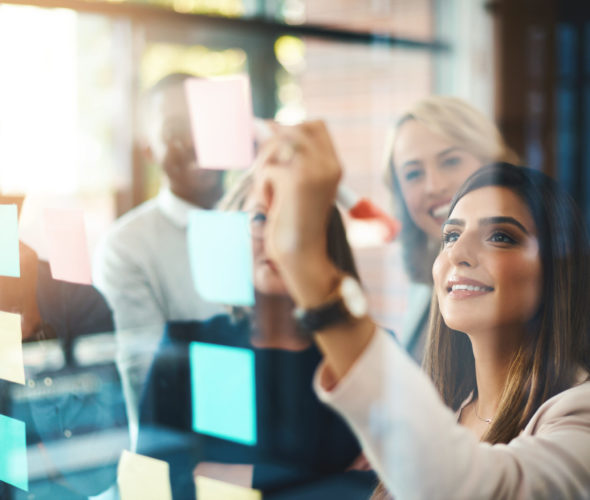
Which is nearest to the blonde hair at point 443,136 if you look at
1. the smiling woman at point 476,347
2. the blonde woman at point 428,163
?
the blonde woman at point 428,163

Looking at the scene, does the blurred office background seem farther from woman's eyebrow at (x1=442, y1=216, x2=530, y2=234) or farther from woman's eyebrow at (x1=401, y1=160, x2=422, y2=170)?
woman's eyebrow at (x1=442, y1=216, x2=530, y2=234)

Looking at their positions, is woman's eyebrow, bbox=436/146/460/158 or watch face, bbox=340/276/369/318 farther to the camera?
woman's eyebrow, bbox=436/146/460/158

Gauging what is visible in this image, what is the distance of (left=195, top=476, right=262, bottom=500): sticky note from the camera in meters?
0.75

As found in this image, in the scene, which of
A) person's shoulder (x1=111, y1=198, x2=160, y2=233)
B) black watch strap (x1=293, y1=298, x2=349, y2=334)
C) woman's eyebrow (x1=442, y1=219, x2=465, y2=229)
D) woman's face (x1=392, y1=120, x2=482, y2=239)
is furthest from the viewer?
person's shoulder (x1=111, y1=198, x2=160, y2=233)

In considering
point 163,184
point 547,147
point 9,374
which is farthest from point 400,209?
point 9,374

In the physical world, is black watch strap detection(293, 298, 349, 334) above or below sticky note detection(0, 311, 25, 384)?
above

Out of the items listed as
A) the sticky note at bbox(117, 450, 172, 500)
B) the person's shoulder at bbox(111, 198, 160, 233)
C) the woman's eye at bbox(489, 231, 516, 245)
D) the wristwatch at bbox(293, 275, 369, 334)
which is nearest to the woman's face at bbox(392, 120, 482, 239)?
the woman's eye at bbox(489, 231, 516, 245)

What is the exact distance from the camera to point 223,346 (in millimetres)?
812

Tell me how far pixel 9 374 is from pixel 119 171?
0.31 meters

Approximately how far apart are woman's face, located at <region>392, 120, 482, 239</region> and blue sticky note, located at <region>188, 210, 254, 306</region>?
0.73 feet

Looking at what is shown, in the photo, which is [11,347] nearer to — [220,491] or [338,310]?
[220,491]

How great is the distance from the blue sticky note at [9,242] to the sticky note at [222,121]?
0.26m

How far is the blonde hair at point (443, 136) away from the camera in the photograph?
830 mm

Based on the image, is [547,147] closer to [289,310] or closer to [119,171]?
[289,310]
